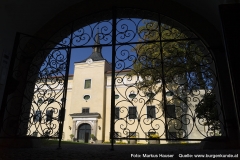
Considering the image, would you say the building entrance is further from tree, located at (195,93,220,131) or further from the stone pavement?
the stone pavement

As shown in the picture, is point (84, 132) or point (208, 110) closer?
point (208, 110)

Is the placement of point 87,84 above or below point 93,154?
above

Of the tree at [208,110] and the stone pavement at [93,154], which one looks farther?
the tree at [208,110]

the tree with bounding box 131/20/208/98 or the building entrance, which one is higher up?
the tree with bounding box 131/20/208/98

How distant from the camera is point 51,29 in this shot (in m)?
4.38

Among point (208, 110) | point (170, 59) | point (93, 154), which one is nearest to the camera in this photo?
point (93, 154)

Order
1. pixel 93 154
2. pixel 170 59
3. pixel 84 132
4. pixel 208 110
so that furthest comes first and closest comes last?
pixel 84 132 → pixel 170 59 → pixel 208 110 → pixel 93 154

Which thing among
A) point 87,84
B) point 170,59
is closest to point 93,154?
point 170,59

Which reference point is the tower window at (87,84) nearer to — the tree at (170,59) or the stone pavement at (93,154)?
the tree at (170,59)

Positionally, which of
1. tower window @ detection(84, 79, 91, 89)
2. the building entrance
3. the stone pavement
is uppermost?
tower window @ detection(84, 79, 91, 89)

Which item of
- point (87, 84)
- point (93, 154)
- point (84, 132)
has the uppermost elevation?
point (87, 84)

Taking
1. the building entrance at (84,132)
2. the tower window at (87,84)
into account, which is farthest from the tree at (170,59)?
the tower window at (87,84)

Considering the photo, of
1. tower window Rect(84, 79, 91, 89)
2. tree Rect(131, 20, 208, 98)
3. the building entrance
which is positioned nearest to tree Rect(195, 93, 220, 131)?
tree Rect(131, 20, 208, 98)

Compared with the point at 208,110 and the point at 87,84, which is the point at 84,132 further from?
the point at 208,110
